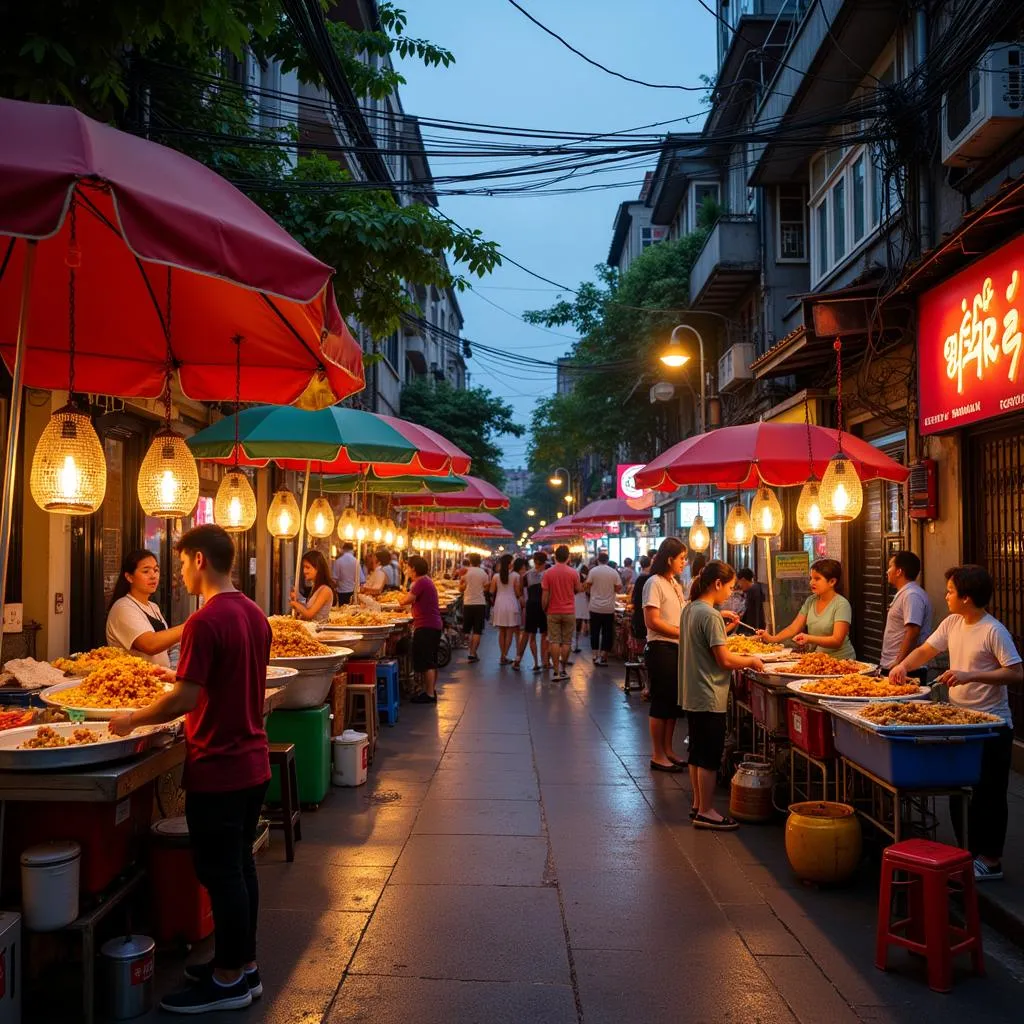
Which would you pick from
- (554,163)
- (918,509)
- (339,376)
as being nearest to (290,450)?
(339,376)

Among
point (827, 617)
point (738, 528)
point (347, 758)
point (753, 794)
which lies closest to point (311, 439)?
point (347, 758)

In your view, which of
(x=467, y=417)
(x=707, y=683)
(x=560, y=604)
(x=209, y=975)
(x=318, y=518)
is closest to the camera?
(x=209, y=975)

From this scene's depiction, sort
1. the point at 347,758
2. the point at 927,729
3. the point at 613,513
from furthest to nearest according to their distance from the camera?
the point at 613,513, the point at 347,758, the point at 927,729

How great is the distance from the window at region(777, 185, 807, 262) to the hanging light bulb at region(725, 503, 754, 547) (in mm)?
9743

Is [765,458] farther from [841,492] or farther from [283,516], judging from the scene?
[283,516]

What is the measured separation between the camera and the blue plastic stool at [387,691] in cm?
1248

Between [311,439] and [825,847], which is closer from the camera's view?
[825,847]

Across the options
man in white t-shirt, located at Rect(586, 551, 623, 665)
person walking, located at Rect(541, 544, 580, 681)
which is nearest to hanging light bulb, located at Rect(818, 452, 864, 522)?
person walking, located at Rect(541, 544, 580, 681)

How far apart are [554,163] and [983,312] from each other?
17.6 feet

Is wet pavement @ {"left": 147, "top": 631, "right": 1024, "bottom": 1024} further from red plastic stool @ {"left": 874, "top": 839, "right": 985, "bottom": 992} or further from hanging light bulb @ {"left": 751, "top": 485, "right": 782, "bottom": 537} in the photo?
hanging light bulb @ {"left": 751, "top": 485, "right": 782, "bottom": 537}

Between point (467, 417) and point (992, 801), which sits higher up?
point (467, 417)

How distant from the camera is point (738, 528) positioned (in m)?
11.2

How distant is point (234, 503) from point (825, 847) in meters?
4.86

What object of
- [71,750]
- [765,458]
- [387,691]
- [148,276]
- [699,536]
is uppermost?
[148,276]
